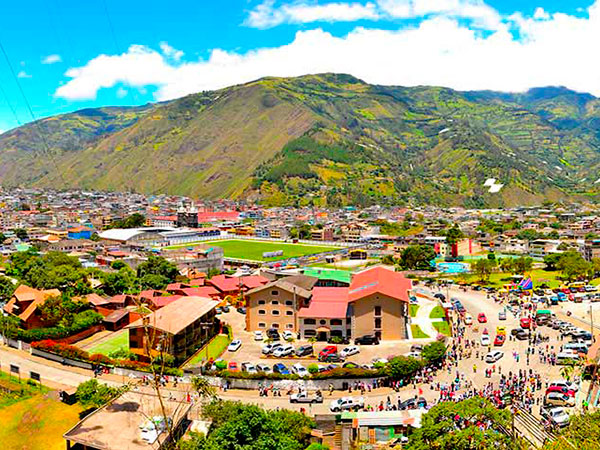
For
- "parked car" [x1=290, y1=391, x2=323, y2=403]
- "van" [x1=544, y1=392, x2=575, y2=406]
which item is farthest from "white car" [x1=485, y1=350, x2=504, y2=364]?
"parked car" [x1=290, y1=391, x2=323, y2=403]

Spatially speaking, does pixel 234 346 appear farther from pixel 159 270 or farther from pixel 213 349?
pixel 159 270

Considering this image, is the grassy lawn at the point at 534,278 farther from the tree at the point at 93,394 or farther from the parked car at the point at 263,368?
the tree at the point at 93,394

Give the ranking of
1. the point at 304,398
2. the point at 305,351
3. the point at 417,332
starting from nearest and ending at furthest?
the point at 304,398 → the point at 305,351 → the point at 417,332

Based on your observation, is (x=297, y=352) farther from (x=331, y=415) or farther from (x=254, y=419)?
(x=254, y=419)

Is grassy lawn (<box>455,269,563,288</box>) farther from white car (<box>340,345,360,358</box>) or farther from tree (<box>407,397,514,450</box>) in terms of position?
tree (<box>407,397,514,450</box>)

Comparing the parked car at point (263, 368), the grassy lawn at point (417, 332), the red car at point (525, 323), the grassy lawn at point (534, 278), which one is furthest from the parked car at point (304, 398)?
the grassy lawn at point (534, 278)

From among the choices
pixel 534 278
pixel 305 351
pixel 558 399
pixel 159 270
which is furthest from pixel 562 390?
pixel 159 270
